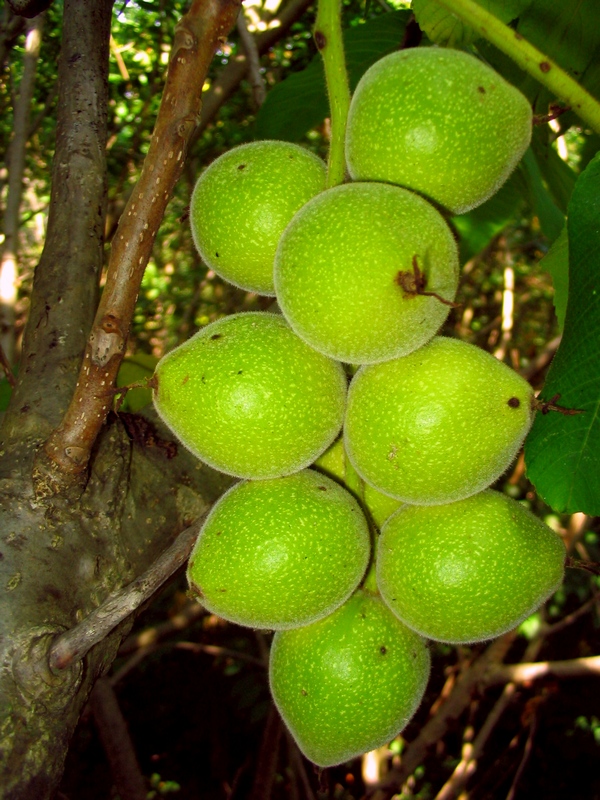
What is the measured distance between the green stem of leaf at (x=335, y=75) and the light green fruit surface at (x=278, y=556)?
0.53 m

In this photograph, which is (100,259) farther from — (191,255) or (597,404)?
(191,255)

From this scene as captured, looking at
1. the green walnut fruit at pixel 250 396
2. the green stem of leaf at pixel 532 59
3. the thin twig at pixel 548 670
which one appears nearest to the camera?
the green stem of leaf at pixel 532 59

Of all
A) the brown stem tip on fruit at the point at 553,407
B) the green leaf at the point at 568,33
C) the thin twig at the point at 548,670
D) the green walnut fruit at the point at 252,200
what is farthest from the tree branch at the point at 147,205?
the thin twig at the point at 548,670

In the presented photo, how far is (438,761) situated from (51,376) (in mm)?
3759

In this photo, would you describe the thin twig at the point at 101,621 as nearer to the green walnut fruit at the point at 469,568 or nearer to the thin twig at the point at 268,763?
the green walnut fruit at the point at 469,568

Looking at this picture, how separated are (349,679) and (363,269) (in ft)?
2.19

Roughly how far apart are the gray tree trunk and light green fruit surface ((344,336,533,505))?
41 centimetres

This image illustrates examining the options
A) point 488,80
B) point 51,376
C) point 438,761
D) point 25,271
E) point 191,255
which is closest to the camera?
point 488,80

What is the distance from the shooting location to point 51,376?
124 centimetres

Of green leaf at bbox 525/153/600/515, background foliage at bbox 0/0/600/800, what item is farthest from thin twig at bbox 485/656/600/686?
green leaf at bbox 525/153/600/515

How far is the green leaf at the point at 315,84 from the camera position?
1.62 meters

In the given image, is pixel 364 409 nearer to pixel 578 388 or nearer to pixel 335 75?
pixel 578 388

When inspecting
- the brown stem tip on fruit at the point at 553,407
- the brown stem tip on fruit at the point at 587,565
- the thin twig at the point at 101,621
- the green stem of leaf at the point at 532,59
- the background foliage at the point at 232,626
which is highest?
the green stem of leaf at the point at 532,59

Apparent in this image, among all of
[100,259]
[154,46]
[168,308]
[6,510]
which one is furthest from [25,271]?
[6,510]
